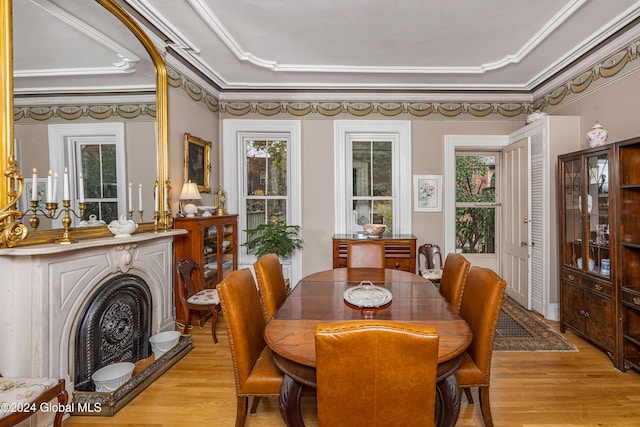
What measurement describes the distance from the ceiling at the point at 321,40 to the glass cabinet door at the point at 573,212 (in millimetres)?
1186

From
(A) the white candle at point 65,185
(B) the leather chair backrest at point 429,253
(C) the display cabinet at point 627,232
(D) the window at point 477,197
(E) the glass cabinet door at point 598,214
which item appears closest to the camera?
(A) the white candle at point 65,185

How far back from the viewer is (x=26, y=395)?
149 centimetres

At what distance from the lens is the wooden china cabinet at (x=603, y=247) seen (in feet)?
8.25

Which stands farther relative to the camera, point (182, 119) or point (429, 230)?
point (429, 230)

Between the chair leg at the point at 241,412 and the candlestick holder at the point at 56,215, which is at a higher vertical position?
the candlestick holder at the point at 56,215

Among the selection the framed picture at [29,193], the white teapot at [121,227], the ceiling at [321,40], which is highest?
the ceiling at [321,40]

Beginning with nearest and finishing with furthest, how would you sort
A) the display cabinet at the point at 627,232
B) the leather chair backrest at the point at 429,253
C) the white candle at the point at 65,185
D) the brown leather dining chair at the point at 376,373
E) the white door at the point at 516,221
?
1. the brown leather dining chair at the point at 376,373
2. the white candle at the point at 65,185
3. the display cabinet at the point at 627,232
4. the white door at the point at 516,221
5. the leather chair backrest at the point at 429,253

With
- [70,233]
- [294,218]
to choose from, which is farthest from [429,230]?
[70,233]

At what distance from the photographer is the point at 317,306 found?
191cm

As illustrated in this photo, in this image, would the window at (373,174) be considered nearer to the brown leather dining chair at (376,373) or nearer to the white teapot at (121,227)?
the white teapot at (121,227)

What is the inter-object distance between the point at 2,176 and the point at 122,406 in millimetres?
1575

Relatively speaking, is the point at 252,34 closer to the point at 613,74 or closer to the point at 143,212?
the point at 143,212

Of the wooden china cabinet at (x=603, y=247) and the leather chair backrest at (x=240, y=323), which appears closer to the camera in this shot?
the leather chair backrest at (x=240, y=323)

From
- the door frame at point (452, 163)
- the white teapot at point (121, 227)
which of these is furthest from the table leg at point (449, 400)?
the door frame at point (452, 163)
